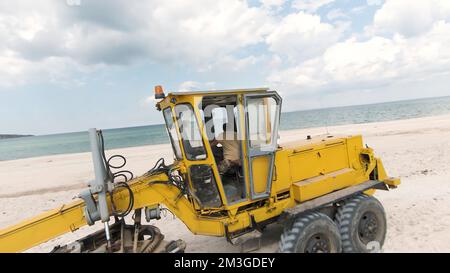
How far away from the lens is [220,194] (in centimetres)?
458

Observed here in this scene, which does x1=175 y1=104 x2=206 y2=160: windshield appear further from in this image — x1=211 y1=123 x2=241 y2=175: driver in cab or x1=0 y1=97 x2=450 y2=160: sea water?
x1=0 y1=97 x2=450 y2=160: sea water

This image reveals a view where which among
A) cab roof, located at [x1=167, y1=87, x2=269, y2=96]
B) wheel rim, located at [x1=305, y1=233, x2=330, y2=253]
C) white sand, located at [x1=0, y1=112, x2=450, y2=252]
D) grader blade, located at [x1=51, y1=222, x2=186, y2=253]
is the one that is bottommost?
white sand, located at [x1=0, y1=112, x2=450, y2=252]

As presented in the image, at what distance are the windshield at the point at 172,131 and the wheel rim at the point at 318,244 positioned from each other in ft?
7.92

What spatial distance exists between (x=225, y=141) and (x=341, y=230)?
2498 mm

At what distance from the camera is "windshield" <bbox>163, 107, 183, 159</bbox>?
4616 mm

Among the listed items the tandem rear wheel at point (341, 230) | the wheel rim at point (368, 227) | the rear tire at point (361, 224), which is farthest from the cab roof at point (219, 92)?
the wheel rim at point (368, 227)

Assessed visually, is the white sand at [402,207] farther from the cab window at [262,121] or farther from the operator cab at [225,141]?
the cab window at [262,121]

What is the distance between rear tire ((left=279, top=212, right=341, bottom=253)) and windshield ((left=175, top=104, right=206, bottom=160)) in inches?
70.1

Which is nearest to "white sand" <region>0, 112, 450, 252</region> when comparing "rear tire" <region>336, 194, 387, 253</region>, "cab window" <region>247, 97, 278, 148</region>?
"rear tire" <region>336, 194, 387, 253</region>

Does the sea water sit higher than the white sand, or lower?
higher

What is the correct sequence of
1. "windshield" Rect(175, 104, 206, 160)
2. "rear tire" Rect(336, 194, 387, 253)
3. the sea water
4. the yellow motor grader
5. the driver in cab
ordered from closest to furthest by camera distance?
the yellow motor grader
"windshield" Rect(175, 104, 206, 160)
the driver in cab
"rear tire" Rect(336, 194, 387, 253)
the sea water

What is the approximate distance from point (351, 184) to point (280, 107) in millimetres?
2282

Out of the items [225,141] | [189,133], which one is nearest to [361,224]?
[225,141]
